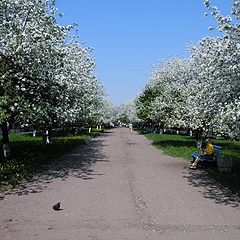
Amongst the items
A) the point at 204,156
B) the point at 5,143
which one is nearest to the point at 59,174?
the point at 5,143

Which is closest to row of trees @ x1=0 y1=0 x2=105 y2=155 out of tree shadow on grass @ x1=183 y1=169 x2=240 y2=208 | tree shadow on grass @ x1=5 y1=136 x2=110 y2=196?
tree shadow on grass @ x1=5 y1=136 x2=110 y2=196

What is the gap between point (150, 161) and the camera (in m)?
20.9

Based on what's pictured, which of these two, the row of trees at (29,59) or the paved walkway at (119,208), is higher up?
the row of trees at (29,59)

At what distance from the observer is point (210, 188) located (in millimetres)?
12867

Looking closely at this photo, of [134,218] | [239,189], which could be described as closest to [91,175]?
[239,189]

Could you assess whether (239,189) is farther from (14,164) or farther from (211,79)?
(14,164)

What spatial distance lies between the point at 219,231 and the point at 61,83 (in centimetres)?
1043

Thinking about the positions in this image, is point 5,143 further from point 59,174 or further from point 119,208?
point 119,208

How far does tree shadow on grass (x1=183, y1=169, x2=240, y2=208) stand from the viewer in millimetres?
10961

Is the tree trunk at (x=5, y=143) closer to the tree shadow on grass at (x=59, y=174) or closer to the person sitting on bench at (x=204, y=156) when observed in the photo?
the tree shadow on grass at (x=59, y=174)

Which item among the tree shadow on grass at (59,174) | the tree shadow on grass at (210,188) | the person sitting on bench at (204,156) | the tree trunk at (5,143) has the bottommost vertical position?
the tree shadow on grass at (210,188)

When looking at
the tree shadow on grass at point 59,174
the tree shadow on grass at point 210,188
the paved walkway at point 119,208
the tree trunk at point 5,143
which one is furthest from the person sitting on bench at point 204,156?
the tree trunk at point 5,143

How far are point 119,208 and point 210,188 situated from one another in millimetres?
4283

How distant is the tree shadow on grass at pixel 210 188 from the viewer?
11.0 meters
